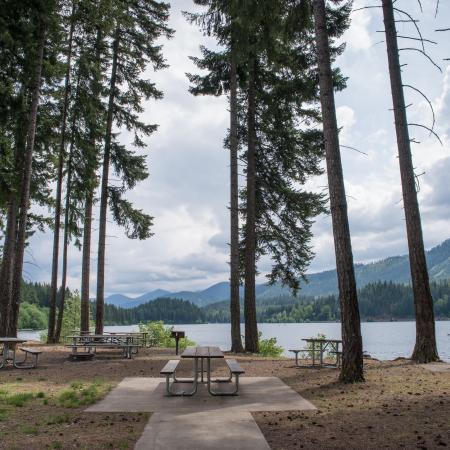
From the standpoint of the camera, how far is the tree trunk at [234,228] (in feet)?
54.3

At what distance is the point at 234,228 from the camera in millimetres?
16891

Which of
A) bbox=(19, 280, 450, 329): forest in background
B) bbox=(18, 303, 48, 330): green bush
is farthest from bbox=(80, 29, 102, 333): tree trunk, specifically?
bbox=(19, 280, 450, 329): forest in background

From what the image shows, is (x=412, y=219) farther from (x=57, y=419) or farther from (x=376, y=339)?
(x=376, y=339)

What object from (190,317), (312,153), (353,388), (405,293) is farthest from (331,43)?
(405,293)

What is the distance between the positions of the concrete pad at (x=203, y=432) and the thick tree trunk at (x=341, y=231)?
3.02m

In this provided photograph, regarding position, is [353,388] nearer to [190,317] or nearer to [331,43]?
[331,43]

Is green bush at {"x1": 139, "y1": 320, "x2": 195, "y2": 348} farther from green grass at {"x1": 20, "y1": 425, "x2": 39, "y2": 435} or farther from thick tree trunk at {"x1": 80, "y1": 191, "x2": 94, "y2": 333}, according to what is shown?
green grass at {"x1": 20, "y1": 425, "x2": 39, "y2": 435}

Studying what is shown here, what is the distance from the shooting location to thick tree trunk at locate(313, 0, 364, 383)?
8.77 m

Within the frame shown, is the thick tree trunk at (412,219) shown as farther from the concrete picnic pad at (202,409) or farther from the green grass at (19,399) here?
the green grass at (19,399)

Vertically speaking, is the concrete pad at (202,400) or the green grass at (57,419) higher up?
the green grass at (57,419)

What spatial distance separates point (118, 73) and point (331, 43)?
8842mm

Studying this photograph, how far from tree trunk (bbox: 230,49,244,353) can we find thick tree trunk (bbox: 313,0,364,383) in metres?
7.34

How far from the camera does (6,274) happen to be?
14.8 metres

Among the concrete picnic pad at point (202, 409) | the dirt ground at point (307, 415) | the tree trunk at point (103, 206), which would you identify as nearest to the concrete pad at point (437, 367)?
the dirt ground at point (307, 415)
